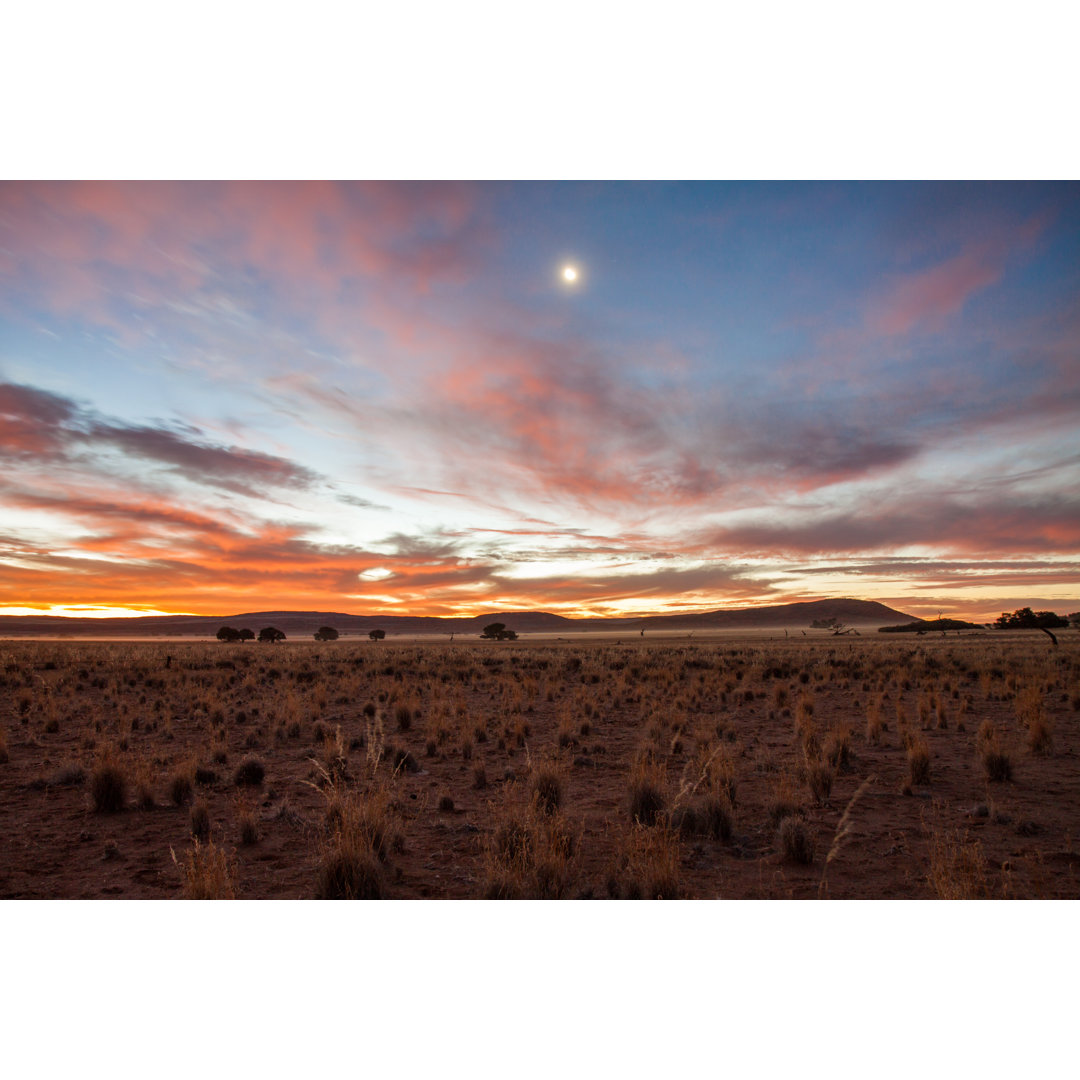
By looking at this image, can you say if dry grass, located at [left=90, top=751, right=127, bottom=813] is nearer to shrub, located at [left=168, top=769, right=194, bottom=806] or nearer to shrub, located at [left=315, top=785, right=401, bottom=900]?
shrub, located at [left=168, top=769, right=194, bottom=806]

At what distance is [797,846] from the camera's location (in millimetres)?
5895

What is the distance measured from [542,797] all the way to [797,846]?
298 centimetres

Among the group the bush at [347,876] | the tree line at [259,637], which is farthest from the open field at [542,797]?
the tree line at [259,637]

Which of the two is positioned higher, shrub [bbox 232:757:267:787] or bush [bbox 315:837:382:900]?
bush [bbox 315:837:382:900]

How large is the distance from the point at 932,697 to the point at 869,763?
8.39m

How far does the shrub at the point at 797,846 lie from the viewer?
5.88 m

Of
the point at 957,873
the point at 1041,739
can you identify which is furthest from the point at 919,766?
the point at 957,873

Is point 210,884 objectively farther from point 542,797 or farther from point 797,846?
point 797,846

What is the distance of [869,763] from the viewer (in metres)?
9.98

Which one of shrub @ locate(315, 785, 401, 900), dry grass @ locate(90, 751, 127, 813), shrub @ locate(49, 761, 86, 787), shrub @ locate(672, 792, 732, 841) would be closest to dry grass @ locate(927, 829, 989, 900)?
shrub @ locate(672, 792, 732, 841)

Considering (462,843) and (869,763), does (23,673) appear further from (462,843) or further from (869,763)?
(869,763)

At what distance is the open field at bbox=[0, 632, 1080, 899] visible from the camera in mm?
5383

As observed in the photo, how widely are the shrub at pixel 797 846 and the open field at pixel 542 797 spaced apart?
22 mm

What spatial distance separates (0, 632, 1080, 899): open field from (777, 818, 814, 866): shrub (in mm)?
22
